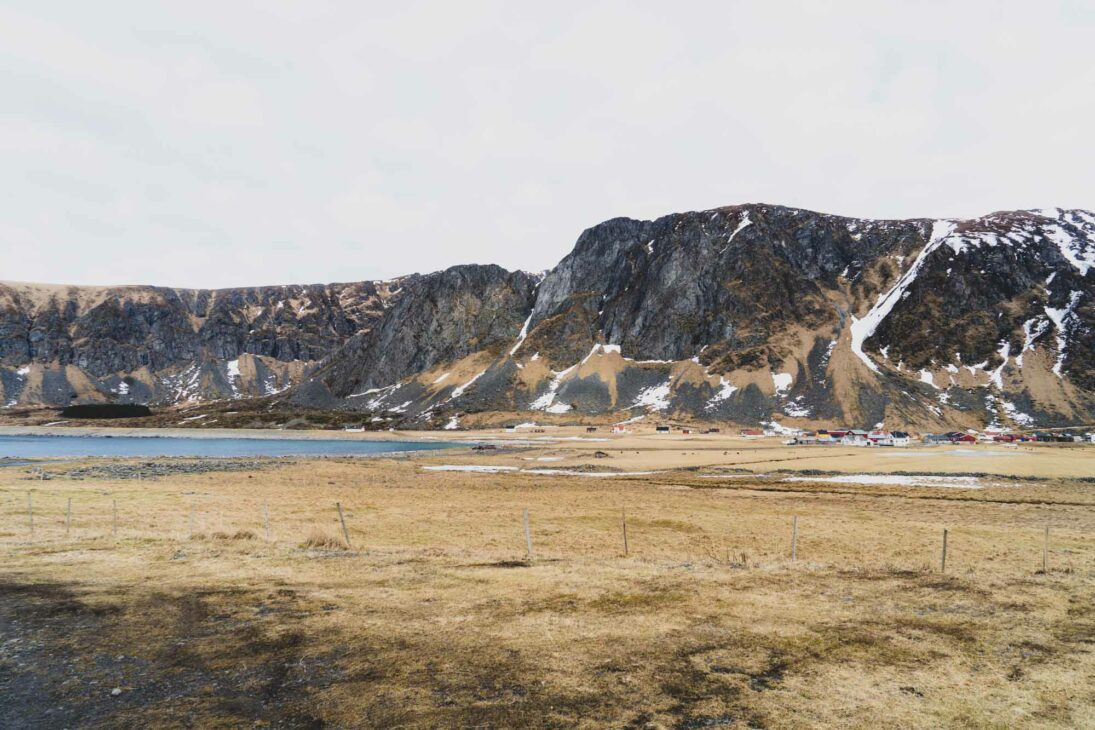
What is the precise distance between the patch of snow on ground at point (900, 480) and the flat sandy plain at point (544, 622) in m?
18.4

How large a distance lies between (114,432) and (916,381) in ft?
819

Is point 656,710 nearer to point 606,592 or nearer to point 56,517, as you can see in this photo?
point 606,592

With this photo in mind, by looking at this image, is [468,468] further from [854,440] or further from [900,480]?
[854,440]

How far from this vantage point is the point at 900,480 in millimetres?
57562

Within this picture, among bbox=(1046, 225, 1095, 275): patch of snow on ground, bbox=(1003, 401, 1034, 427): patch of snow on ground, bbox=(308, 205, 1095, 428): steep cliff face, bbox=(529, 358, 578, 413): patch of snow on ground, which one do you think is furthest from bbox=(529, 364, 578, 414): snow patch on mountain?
bbox=(1046, 225, 1095, 275): patch of snow on ground

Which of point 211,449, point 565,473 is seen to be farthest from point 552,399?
point 565,473

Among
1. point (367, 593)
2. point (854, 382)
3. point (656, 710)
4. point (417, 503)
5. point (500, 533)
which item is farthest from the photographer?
point (854, 382)

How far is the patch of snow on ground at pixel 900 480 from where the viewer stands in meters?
53.6

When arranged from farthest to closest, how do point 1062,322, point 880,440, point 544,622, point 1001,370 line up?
point 1062,322
point 1001,370
point 880,440
point 544,622

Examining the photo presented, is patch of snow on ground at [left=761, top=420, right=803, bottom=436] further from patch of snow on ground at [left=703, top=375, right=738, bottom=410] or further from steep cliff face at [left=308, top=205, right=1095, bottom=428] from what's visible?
patch of snow on ground at [left=703, top=375, right=738, bottom=410]

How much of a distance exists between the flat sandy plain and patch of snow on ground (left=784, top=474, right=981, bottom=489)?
18356mm

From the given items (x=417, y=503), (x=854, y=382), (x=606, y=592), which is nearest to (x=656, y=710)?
(x=606, y=592)

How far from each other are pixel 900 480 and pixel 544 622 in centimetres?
5581

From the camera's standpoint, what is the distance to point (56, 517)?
32500 mm
